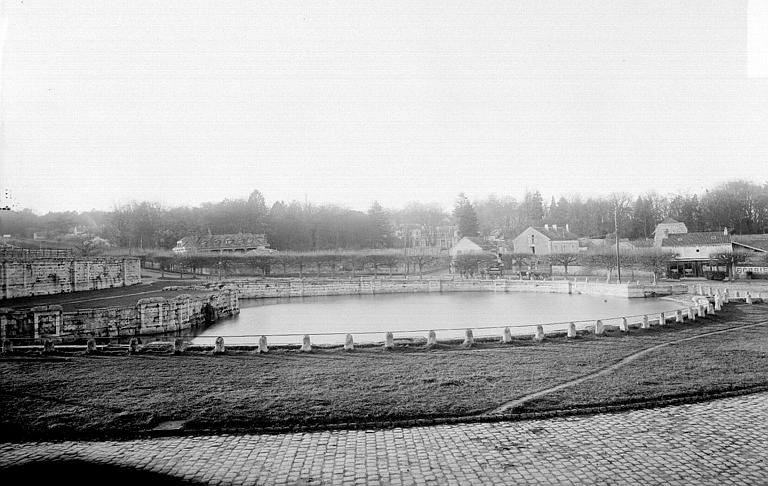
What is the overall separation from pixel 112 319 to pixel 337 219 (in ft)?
192

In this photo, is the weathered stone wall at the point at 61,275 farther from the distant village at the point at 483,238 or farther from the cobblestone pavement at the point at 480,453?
the cobblestone pavement at the point at 480,453

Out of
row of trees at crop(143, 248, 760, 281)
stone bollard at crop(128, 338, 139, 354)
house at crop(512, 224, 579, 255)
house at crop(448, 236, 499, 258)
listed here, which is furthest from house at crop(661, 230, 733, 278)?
stone bollard at crop(128, 338, 139, 354)

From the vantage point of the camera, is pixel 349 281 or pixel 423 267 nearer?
pixel 349 281

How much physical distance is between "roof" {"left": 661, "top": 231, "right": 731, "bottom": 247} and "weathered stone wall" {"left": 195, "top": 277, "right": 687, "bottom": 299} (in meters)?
18.9

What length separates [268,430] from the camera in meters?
8.84

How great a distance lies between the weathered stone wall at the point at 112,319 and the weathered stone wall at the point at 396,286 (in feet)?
46.7

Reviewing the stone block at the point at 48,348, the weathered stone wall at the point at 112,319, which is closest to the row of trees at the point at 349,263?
the weathered stone wall at the point at 112,319

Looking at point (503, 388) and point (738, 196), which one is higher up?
point (738, 196)

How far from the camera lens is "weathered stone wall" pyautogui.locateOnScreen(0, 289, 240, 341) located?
2016cm

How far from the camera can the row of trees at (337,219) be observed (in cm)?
7150

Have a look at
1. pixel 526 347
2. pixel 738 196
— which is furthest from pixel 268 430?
pixel 738 196

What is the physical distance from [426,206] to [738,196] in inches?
2469

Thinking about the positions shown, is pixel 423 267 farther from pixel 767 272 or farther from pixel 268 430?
pixel 268 430

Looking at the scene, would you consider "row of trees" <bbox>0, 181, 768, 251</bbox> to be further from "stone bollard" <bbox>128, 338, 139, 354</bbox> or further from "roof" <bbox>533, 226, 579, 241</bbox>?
"stone bollard" <bbox>128, 338, 139, 354</bbox>
